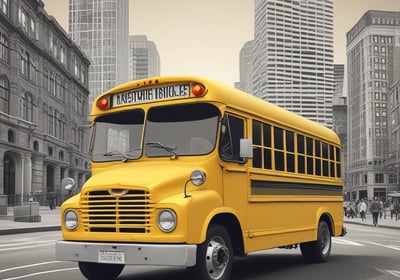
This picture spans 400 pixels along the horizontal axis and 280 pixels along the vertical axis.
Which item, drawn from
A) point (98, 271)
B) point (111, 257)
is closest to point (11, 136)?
point (98, 271)

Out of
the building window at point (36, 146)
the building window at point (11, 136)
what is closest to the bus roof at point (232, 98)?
the building window at point (11, 136)

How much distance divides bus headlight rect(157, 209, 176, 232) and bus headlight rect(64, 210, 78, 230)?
4.43 ft

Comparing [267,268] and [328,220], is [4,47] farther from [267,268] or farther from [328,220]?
[267,268]

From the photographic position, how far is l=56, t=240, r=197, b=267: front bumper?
296 inches

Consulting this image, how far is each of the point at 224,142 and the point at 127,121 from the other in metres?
1.53

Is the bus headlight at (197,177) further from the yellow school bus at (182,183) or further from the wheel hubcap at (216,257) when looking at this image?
the wheel hubcap at (216,257)

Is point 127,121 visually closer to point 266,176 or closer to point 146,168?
point 146,168

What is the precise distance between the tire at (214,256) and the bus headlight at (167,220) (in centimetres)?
51

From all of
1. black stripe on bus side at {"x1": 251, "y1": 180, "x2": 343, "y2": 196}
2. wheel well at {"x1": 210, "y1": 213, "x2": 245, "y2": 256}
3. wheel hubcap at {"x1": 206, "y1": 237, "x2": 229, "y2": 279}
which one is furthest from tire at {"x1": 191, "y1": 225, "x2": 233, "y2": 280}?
black stripe on bus side at {"x1": 251, "y1": 180, "x2": 343, "y2": 196}

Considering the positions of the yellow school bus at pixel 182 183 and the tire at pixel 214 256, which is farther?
the tire at pixel 214 256

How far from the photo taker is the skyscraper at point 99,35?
180875mm

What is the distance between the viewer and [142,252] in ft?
25.1

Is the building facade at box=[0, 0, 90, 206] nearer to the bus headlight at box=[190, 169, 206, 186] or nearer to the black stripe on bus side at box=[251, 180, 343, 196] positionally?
the black stripe on bus side at box=[251, 180, 343, 196]

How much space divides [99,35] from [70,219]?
7017 inches
